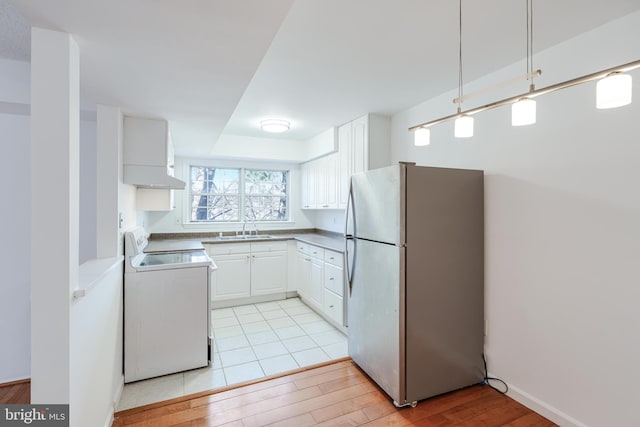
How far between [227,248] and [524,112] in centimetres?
383

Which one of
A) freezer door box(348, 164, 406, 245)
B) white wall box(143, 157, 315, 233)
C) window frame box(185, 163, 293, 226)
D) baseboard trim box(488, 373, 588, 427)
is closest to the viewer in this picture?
baseboard trim box(488, 373, 588, 427)

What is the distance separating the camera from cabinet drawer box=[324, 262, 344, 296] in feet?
11.1

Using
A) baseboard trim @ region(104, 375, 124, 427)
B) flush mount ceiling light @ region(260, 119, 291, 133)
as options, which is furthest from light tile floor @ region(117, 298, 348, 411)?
flush mount ceiling light @ region(260, 119, 291, 133)

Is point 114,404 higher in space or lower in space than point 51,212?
lower

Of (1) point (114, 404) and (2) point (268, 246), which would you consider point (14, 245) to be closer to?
(1) point (114, 404)

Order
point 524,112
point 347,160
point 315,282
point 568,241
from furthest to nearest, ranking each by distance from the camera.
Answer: point 315,282 → point 347,160 → point 568,241 → point 524,112

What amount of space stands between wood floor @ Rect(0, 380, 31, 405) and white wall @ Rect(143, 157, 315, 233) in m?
2.07

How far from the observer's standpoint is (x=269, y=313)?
4.03 m

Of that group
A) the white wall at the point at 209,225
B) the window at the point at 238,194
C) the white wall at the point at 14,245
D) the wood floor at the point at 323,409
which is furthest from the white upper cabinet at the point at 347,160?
the white wall at the point at 14,245

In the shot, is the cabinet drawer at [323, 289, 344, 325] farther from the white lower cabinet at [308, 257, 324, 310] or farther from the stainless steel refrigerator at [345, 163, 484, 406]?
the stainless steel refrigerator at [345, 163, 484, 406]

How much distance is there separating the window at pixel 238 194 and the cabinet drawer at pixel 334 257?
1.84 metres

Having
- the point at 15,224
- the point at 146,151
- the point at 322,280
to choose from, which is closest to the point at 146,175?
the point at 146,151

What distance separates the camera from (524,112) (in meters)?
1.25

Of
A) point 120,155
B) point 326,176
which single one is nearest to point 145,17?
point 120,155
